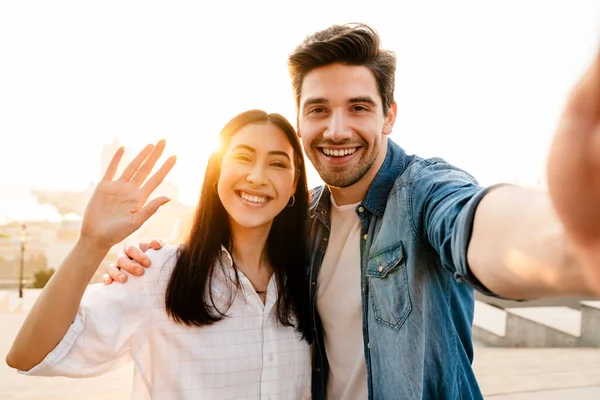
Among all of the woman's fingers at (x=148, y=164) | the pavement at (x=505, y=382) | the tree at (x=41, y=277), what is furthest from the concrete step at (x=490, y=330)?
the tree at (x=41, y=277)

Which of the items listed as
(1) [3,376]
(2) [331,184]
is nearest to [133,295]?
(2) [331,184]

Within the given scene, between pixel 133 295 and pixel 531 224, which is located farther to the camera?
pixel 133 295

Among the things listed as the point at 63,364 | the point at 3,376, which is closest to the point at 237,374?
the point at 63,364

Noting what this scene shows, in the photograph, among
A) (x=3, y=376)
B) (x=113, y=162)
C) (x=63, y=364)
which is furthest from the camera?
(x=3, y=376)

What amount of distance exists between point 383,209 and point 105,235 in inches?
49.9

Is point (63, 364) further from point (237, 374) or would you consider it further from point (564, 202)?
point (564, 202)

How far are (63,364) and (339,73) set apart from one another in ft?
6.10

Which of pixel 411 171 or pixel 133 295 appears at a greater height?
pixel 411 171

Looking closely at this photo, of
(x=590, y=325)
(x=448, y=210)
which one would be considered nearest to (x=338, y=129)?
(x=448, y=210)

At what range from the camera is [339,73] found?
2.16m

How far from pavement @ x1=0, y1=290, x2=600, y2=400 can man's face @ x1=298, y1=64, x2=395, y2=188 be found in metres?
3.80

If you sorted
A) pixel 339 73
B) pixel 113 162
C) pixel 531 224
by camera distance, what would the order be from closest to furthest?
pixel 531 224 → pixel 113 162 → pixel 339 73

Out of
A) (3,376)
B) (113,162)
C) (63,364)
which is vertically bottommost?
(3,376)

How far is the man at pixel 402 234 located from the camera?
540 mm
